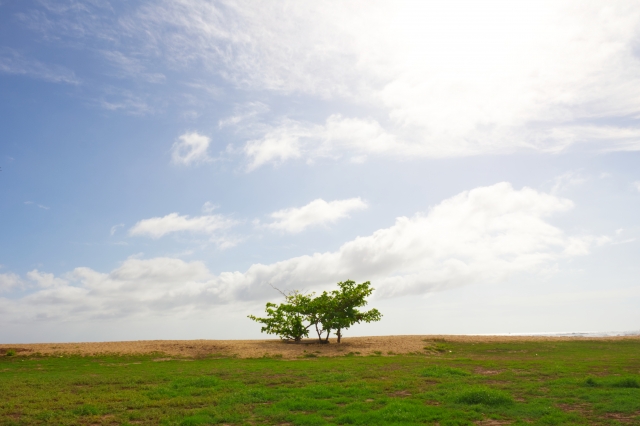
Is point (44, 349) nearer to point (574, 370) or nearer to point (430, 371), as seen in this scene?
point (430, 371)

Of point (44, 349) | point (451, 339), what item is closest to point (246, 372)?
point (44, 349)

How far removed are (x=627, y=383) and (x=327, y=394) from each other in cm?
1594

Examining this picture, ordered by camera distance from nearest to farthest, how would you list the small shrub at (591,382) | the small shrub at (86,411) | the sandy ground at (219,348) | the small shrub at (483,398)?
the small shrub at (86,411) → the small shrub at (483,398) → the small shrub at (591,382) → the sandy ground at (219,348)

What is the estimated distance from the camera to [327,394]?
20.9 meters

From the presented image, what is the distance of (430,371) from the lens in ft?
93.1

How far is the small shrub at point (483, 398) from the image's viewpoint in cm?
1859

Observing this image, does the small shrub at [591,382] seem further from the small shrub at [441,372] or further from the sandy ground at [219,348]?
the sandy ground at [219,348]

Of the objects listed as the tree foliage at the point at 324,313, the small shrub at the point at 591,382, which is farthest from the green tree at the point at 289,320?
the small shrub at the point at 591,382

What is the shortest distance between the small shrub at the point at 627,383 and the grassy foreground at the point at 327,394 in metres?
0.05

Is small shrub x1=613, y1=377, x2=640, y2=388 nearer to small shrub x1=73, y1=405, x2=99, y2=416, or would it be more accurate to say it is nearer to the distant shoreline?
the distant shoreline

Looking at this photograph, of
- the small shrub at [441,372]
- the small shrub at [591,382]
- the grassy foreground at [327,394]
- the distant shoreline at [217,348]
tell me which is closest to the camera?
the grassy foreground at [327,394]

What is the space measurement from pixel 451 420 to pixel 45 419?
1598cm

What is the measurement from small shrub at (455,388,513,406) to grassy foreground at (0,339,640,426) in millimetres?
46

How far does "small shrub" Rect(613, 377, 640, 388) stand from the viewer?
21984 mm
